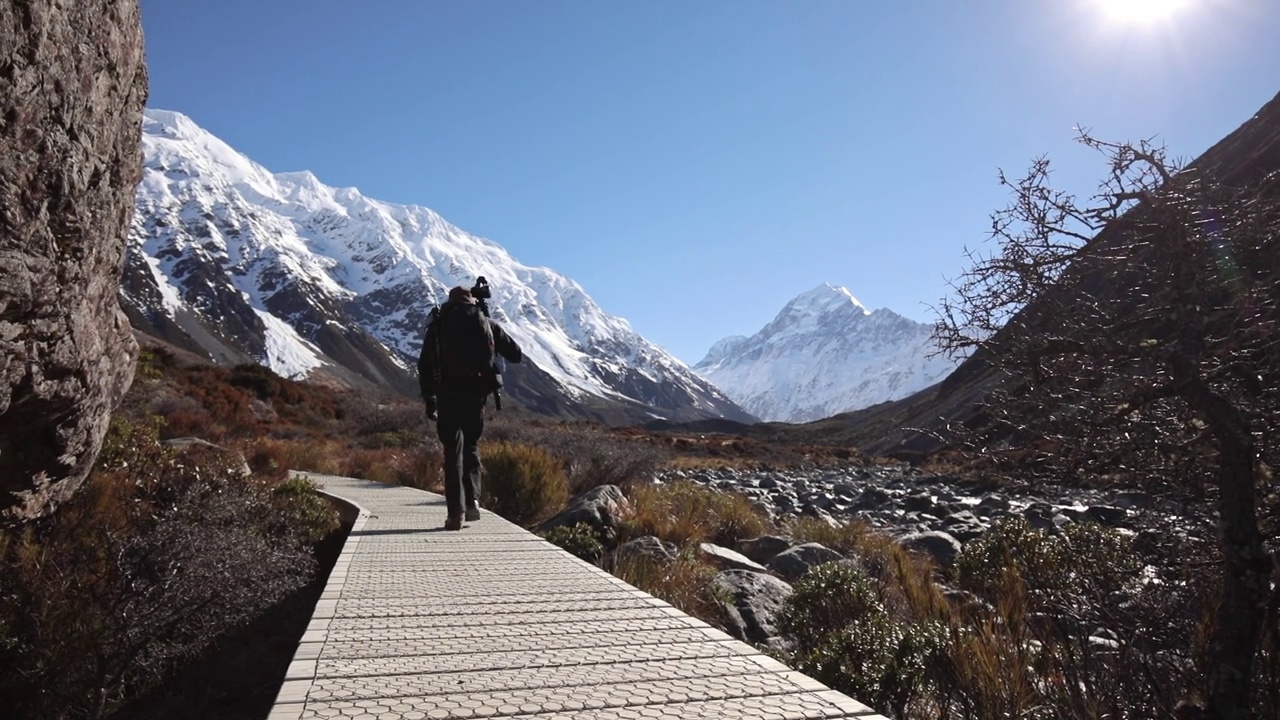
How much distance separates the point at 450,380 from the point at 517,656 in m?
3.81

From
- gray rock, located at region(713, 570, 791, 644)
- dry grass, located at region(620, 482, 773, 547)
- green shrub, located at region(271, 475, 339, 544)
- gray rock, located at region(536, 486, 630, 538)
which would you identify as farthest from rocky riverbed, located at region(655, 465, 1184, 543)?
green shrub, located at region(271, 475, 339, 544)

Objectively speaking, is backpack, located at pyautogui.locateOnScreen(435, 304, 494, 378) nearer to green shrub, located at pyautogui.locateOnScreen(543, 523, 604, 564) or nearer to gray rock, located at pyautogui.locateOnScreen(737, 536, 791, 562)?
green shrub, located at pyautogui.locateOnScreen(543, 523, 604, 564)

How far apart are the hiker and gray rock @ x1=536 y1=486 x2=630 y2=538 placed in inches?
43.1

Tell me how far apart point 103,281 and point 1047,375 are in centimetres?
456

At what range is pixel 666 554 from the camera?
6.23 m

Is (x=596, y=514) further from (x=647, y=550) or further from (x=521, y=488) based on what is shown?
(x=521, y=488)

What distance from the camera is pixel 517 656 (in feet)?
9.36

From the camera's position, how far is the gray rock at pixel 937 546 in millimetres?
8336

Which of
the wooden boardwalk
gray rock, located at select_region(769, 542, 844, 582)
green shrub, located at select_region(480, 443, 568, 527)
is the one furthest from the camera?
green shrub, located at select_region(480, 443, 568, 527)

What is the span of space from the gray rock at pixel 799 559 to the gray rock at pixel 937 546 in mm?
1465

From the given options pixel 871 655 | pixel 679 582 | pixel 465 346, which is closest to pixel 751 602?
pixel 679 582

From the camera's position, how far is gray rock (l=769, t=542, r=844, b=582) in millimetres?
7027

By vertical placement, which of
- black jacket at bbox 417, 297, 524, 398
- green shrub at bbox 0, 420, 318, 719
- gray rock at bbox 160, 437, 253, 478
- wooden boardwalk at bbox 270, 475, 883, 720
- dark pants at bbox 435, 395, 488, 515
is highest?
black jacket at bbox 417, 297, 524, 398

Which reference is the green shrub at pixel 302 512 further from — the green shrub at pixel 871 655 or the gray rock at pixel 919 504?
the gray rock at pixel 919 504
